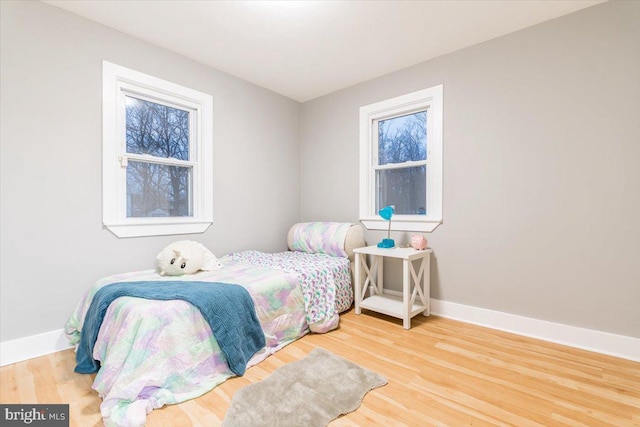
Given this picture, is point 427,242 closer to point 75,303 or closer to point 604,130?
point 604,130

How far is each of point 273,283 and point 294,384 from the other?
2.31 feet

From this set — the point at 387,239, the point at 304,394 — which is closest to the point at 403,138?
the point at 387,239

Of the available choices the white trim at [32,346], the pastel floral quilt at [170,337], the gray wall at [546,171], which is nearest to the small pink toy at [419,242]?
the gray wall at [546,171]

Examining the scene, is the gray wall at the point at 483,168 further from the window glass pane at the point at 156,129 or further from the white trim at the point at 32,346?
the window glass pane at the point at 156,129

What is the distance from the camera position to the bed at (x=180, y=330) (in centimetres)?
141

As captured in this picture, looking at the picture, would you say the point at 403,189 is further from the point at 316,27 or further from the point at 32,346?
the point at 32,346

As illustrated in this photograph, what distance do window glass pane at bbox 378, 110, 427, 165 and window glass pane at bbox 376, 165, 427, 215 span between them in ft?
0.42

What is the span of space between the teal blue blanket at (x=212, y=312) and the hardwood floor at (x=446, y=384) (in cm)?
11

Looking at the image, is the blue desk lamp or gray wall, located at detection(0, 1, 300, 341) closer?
gray wall, located at detection(0, 1, 300, 341)

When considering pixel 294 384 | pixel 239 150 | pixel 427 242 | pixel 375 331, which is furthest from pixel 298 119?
pixel 294 384

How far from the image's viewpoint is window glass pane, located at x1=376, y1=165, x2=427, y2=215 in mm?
2882

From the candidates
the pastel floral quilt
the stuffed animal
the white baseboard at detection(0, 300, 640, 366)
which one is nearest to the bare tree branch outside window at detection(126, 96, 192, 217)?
the stuffed animal

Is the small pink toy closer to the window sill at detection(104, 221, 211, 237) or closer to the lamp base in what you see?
the lamp base

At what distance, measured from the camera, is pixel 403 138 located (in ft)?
9.90
